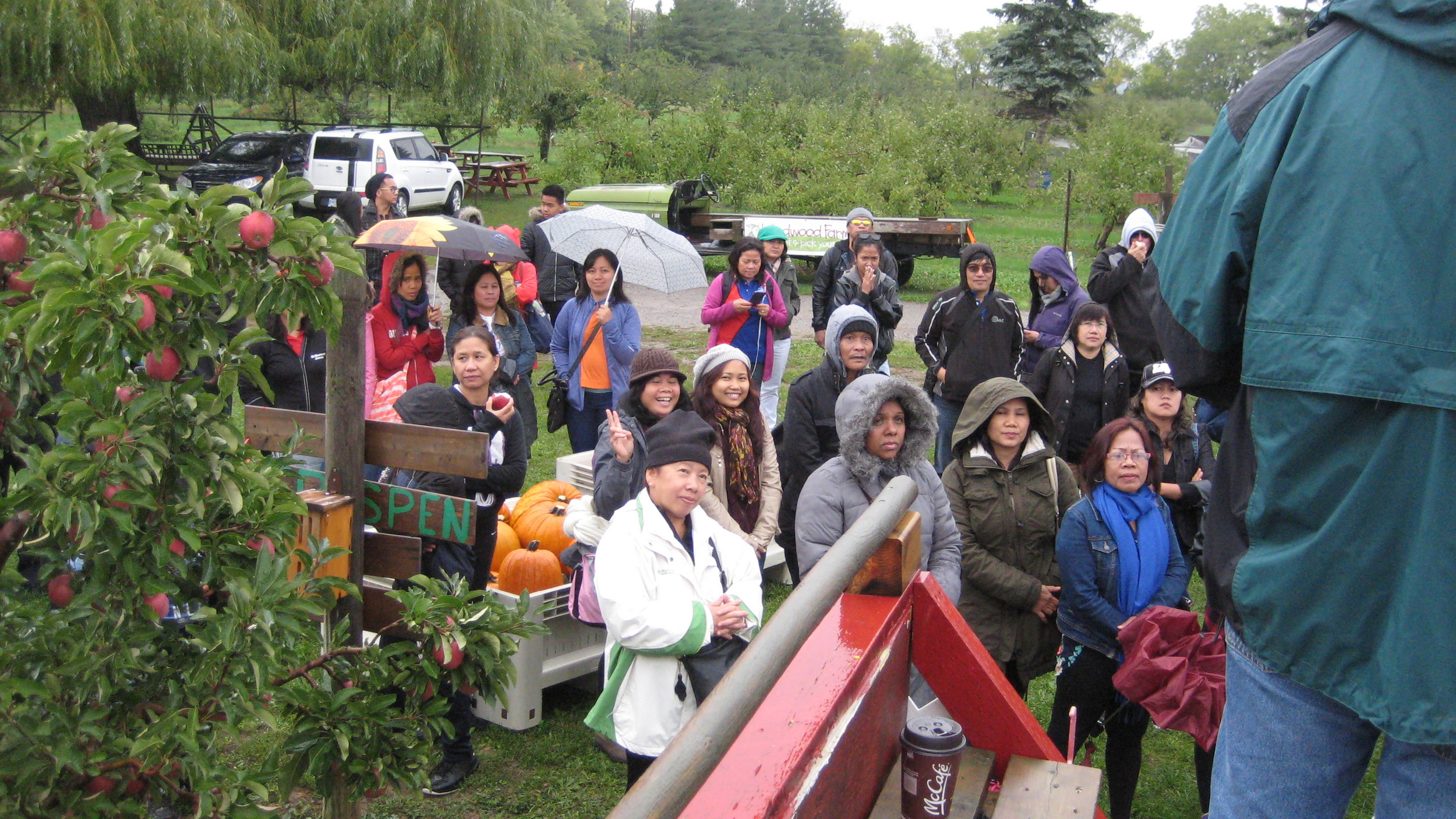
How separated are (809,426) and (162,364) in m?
3.97

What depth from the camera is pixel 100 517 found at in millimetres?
2004

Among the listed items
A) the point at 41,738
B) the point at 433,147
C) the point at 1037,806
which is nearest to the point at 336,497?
the point at 41,738

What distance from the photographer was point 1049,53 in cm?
4116

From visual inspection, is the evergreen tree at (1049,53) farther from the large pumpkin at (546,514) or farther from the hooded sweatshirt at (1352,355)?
the hooded sweatshirt at (1352,355)

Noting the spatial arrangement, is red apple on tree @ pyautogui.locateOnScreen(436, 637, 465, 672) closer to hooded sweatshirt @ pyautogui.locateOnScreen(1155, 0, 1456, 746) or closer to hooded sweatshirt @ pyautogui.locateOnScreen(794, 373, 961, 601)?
hooded sweatshirt @ pyautogui.locateOnScreen(794, 373, 961, 601)

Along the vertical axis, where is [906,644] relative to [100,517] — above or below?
below

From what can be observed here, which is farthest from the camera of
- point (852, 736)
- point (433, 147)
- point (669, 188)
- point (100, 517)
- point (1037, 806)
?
point (433, 147)

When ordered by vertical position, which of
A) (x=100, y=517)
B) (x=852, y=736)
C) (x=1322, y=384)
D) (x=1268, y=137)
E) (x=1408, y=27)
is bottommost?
(x=852, y=736)

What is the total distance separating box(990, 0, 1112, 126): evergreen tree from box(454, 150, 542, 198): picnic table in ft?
64.1

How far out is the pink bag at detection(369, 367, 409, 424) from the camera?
6.10m

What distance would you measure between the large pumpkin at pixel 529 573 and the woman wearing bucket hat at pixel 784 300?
3.68 metres

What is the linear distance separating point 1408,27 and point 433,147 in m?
26.3

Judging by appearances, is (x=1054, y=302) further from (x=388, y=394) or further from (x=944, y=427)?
(x=388, y=394)

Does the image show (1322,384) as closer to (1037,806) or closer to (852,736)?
(852,736)
